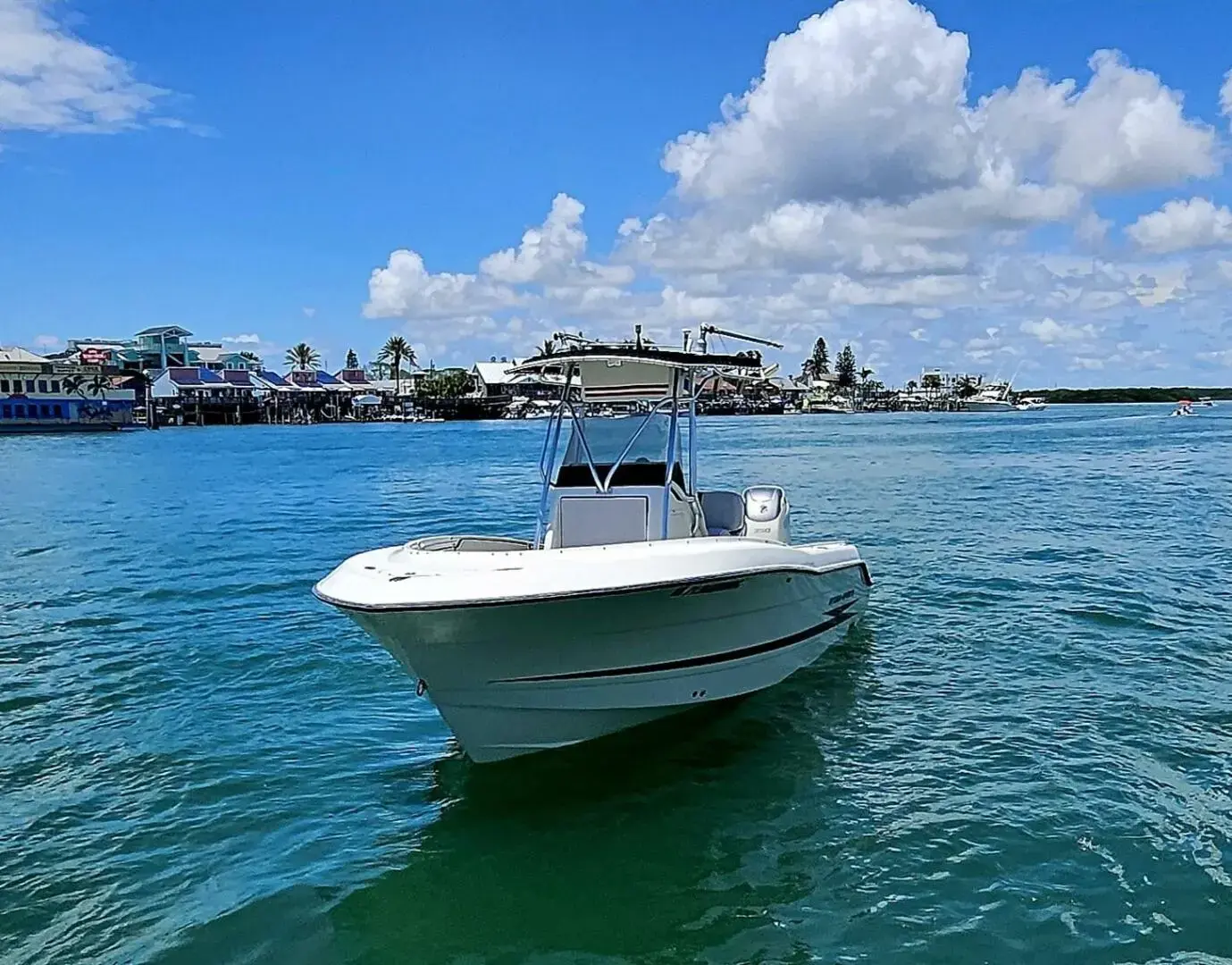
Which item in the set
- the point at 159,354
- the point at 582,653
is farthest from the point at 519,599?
the point at 159,354

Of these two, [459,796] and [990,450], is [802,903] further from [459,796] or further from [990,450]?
[990,450]

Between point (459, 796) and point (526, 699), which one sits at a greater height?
point (526, 699)

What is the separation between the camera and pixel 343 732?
9.67 metres

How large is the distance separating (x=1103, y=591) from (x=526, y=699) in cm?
1097

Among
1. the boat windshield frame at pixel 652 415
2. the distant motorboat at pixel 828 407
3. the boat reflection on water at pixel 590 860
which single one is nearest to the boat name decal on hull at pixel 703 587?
the boat windshield frame at pixel 652 415

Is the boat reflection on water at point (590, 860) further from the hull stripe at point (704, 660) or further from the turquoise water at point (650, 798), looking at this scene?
the hull stripe at point (704, 660)

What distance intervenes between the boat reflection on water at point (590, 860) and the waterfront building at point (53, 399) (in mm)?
98604

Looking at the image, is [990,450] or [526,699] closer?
[526,699]

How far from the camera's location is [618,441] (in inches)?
393

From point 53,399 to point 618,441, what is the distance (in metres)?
102

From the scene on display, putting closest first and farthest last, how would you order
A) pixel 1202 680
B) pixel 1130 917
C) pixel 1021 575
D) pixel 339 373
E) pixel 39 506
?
pixel 1130 917, pixel 1202 680, pixel 1021 575, pixel 39 506, pixel 339 373

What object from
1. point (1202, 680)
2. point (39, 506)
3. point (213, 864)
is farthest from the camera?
point (39, 506)

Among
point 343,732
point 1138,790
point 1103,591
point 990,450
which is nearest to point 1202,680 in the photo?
point 1138,790

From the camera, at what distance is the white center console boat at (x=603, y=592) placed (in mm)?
7289
